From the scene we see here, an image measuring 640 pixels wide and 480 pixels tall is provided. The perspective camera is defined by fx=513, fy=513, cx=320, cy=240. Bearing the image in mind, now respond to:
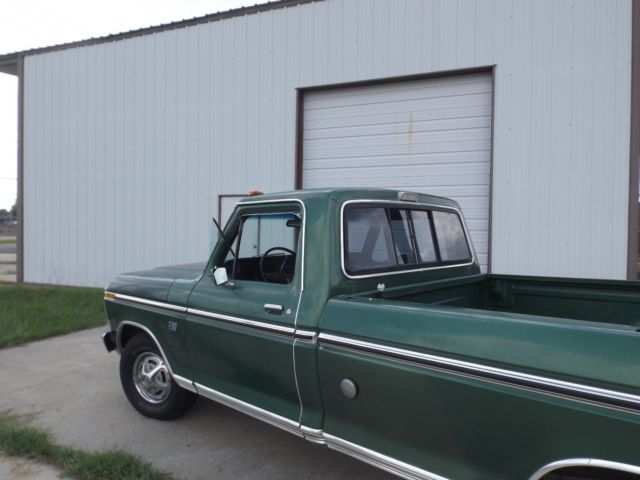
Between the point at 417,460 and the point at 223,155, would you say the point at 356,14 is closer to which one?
the point at 223,155

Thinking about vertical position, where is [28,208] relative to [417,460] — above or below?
above

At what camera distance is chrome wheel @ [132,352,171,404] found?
409cm

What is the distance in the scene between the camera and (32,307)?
887cm

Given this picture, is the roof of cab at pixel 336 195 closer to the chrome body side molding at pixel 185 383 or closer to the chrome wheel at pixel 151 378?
the chrome body side molding at pixel 185 383

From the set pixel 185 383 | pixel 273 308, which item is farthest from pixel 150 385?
pixel 273 308

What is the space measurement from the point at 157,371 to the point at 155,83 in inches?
334

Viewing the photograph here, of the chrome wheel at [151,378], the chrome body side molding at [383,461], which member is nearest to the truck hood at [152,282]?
the chrome wheel at [151,378]

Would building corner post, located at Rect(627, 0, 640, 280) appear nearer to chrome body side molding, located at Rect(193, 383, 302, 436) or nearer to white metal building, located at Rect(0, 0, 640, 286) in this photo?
white metal building, located at Rect(0, 0, 640, 286)

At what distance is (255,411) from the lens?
10.3 feet

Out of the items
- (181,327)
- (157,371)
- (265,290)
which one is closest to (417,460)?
(265,290)

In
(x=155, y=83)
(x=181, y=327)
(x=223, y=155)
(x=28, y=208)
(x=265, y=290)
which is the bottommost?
(x=181, y=327)

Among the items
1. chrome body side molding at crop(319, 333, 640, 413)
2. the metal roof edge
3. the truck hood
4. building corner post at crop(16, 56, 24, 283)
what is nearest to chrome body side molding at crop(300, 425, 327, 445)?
chrome body side molding at crop(319, 333, 640, 413)

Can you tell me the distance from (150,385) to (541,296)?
319 centimetres

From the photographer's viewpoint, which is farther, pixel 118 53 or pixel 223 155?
pixel 118 53
